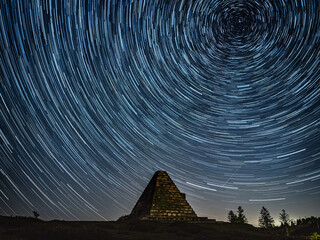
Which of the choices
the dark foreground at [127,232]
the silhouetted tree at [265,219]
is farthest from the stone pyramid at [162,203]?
the silhouetted tree at [265,219]

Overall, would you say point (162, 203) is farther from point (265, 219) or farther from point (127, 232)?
point (265, 219)

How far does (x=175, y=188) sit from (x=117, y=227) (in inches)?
269

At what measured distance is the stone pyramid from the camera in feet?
58.2

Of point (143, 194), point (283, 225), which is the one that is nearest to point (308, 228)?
point (283, 225)

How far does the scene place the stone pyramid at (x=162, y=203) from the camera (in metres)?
17.7

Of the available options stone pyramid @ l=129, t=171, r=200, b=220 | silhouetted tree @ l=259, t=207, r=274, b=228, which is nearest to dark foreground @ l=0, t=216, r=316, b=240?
stone pyramid @ l=129, t=171, r=200, b=220

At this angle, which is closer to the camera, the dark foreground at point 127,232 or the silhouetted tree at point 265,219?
the dark foreground at point 127,232

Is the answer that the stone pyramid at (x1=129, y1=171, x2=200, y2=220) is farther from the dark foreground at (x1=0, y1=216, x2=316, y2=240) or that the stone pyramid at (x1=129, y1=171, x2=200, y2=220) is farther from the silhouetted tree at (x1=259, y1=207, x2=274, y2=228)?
the silhouetted tree at (x1=259, y1=207, x2=274, y2=228)

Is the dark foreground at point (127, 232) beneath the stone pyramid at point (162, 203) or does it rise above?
beneath

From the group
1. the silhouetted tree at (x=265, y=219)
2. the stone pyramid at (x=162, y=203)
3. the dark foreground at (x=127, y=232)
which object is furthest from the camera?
the silhouetted tree at (x=265, y=219)

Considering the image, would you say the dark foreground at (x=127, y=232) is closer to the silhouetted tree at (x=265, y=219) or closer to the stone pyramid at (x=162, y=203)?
the stone pyramid at (x=162, y=203)

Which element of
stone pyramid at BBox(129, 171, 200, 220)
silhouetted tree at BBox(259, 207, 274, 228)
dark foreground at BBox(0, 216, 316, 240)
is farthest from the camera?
silhouetted tree at BBox(259, 207, 274, 228)

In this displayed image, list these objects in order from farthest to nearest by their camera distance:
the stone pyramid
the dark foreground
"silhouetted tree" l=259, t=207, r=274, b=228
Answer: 1. "silhouetted tree" l=259, t=207, r=274, b=228
2. the stone pyramid
3. the dark foreground

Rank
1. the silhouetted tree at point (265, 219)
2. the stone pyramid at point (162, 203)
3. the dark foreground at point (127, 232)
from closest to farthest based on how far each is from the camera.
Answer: the dark foreground at point (127, 232) < the stone pyramid at point (162, 203) < the silhouetted tree at point (265, 219)
